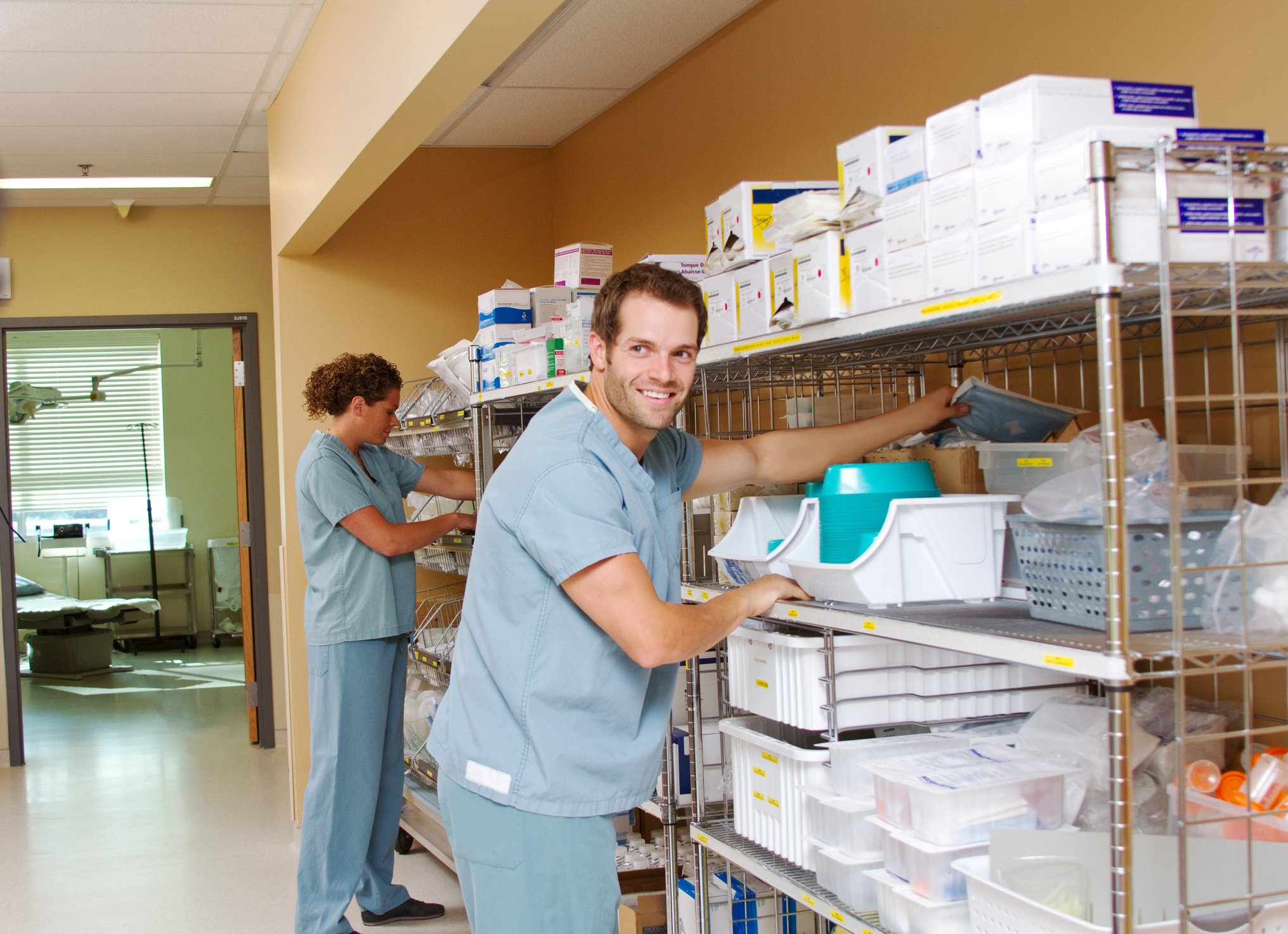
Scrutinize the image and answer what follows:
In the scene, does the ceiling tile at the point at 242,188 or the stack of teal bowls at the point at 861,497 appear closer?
the stack of teal bowls at the point at 861,497

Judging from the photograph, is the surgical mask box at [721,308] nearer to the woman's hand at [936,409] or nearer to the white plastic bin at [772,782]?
the woman's hand at [936,409]

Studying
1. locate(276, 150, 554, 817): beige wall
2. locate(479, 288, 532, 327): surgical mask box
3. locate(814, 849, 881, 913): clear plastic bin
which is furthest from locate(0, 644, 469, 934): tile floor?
locate(814, 849, 881, 913): clear plastic bin

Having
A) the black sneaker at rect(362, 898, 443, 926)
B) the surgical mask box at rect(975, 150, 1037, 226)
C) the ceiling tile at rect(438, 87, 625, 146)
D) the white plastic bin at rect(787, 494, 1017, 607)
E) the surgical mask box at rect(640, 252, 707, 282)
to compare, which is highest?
the ceiling tile at rect(438, 87, 625, 146)

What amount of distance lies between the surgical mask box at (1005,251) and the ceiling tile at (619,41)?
7.52ft

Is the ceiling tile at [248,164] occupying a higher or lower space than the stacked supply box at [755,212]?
higher

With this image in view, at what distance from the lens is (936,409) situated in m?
2.36

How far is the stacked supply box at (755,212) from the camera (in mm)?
2484

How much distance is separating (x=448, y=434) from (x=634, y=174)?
1.31 metres

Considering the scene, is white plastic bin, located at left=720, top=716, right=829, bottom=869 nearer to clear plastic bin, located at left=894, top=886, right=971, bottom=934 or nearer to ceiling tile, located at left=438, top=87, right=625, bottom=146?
clear plastic bin, located at left=894, top=886, right=971, bottom=934

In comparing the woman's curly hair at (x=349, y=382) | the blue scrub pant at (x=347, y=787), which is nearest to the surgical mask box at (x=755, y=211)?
the woman's curly hair at (x=349, y=382)

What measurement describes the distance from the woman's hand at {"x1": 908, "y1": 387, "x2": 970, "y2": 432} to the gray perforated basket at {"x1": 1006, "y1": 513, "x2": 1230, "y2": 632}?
542 mm

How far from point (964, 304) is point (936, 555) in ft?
1.69

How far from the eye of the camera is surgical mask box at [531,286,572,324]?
413 centimetres

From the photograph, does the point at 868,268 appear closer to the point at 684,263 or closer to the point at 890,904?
the point at 890,904
